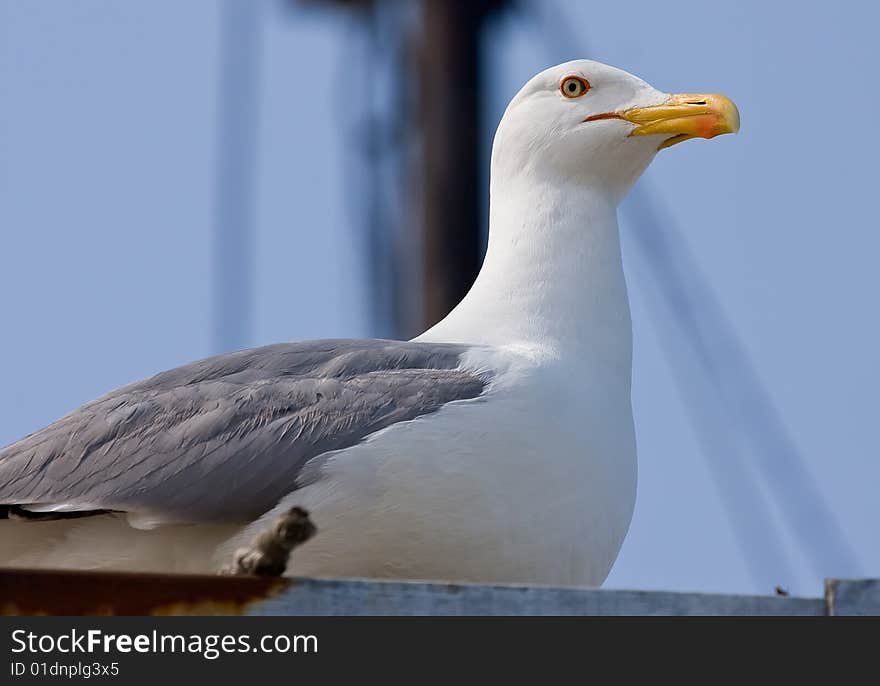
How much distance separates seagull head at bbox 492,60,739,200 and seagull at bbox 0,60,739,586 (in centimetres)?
84

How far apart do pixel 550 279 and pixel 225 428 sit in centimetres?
125

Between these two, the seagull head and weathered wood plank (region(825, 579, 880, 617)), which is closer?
weathered wood plank (region(825, 579, 880, 617))

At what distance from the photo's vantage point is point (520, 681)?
3117 millimetres

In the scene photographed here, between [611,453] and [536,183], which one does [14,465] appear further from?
[536,183]

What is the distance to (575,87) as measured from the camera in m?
5.70

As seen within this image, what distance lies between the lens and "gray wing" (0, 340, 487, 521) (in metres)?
4.26

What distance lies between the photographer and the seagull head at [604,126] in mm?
5492

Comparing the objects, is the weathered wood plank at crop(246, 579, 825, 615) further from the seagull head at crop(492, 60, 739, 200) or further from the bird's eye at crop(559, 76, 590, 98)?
the bird's eye at crop(559, 76, 590, 98)

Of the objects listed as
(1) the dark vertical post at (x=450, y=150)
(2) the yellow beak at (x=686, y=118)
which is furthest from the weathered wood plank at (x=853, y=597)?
(1) the dark vertical post at (x=450, y=150)

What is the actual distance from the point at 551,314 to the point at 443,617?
6.50 feet

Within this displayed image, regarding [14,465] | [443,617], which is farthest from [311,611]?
[14,465]

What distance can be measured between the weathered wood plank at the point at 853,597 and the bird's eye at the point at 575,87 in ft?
9.05

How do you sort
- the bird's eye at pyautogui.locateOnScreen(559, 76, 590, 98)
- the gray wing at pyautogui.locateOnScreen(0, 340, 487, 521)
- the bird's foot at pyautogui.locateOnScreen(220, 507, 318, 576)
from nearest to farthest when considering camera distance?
the bird's foot at pyautogui.locateOnScreen(220, 507, 318, 576) → the gray wing at pyautogui.locateOnScreen(0, 340, 487, 521) → the bird's eye at pyautogui.locateOnScreen(559, 76, 590, 98)

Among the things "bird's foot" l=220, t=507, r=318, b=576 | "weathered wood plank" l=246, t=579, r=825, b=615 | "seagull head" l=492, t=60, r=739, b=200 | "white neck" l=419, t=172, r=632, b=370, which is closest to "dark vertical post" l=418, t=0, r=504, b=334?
"seagull head" l=492, t=60, r=739, b=200
